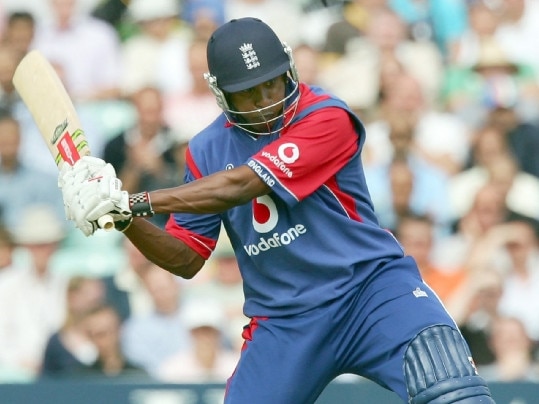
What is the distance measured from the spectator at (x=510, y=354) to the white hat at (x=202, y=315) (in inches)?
65.5

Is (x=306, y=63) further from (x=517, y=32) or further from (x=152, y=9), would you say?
(x=517, y=32)

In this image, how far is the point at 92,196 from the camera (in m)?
4.25

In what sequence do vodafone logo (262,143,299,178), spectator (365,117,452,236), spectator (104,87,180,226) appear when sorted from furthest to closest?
spectator (104,87,180,226), spectator (365,117,452,236), vodafone logo (262,143,299,178)

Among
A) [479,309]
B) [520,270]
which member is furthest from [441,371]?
[520,270]

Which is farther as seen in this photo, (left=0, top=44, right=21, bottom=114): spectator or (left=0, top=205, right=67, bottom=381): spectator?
(left=0, top=44, right=21, bottom=114): spectator

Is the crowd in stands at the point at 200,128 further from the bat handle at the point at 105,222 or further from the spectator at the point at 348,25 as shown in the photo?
the bat handle at the point at 105,222

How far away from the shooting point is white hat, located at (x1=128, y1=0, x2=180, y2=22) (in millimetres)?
8977

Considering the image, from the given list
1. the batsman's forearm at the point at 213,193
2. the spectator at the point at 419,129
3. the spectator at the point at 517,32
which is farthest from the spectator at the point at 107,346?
the spectator at the point at 517,32

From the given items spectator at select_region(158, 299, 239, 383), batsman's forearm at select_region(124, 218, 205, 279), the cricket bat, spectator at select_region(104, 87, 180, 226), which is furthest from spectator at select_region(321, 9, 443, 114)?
the cricket bat

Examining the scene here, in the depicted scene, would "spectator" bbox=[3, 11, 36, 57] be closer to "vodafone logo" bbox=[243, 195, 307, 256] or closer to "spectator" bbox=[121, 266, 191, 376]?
"spectator" bbox=[121, 266, 191, 376]

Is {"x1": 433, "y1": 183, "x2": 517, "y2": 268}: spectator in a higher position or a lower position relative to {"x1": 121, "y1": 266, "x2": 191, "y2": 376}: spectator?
higher

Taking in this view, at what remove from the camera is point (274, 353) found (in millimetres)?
4863

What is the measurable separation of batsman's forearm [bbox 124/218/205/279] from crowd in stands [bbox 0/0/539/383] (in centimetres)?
230

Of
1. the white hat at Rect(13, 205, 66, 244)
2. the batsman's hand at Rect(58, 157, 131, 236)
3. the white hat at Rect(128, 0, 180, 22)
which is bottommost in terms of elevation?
the white hat at Rect(13, 205, 66, 244)
